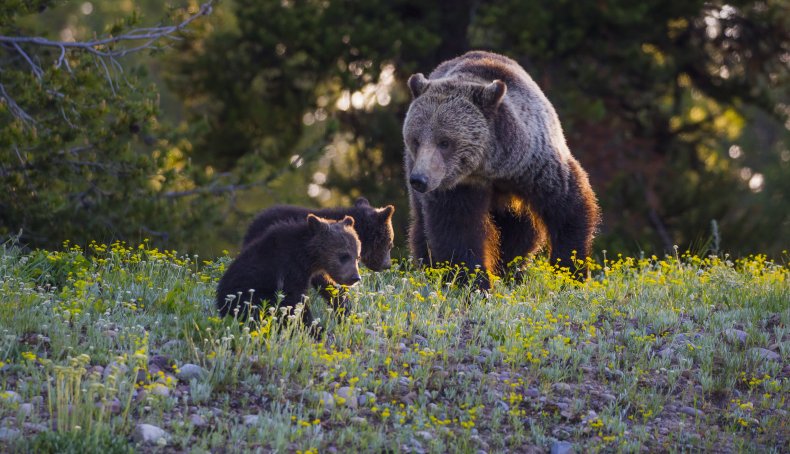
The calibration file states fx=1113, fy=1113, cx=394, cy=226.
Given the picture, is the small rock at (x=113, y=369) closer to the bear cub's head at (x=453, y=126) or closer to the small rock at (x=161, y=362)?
the small rock at (x=161, y=362)

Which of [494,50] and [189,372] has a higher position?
[494,50]

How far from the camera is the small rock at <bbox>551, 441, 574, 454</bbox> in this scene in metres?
5.70

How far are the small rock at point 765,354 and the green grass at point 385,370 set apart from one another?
3 centimetres

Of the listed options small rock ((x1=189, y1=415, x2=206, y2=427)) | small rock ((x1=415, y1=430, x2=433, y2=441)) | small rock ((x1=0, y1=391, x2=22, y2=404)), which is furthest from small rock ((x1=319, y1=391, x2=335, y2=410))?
small rock ((x1=0, y1=391, x2=22, y2=404))

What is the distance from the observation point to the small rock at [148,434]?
17.3 feet

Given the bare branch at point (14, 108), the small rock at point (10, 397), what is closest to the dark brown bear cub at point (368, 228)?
the small rock at point (10, 397)

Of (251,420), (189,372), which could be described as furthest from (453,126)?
(251,420)

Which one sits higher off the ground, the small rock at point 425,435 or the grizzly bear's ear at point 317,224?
the grizzly bear's ear at point 317,224

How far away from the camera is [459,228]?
29.0 ft

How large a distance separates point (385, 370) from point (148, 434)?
1659 millimetres

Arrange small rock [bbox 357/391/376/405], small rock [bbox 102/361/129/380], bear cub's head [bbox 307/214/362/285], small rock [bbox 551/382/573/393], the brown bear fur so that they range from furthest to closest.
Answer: the brown bear fur
bear cub's head [bbox 307/214/362/285]
small rock [bbox 551/382/573/393]
small rock [bbox 357/391/376/405]
small rock [bbox 102/361/129/380]

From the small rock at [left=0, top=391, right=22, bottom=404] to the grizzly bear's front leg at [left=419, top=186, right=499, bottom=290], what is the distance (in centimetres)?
396

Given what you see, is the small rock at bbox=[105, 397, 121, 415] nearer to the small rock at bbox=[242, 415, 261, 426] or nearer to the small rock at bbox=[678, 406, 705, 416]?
the small rock at bbox=[242, 415, 261, 426]

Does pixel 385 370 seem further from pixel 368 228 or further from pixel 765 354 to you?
pixel 765 354
